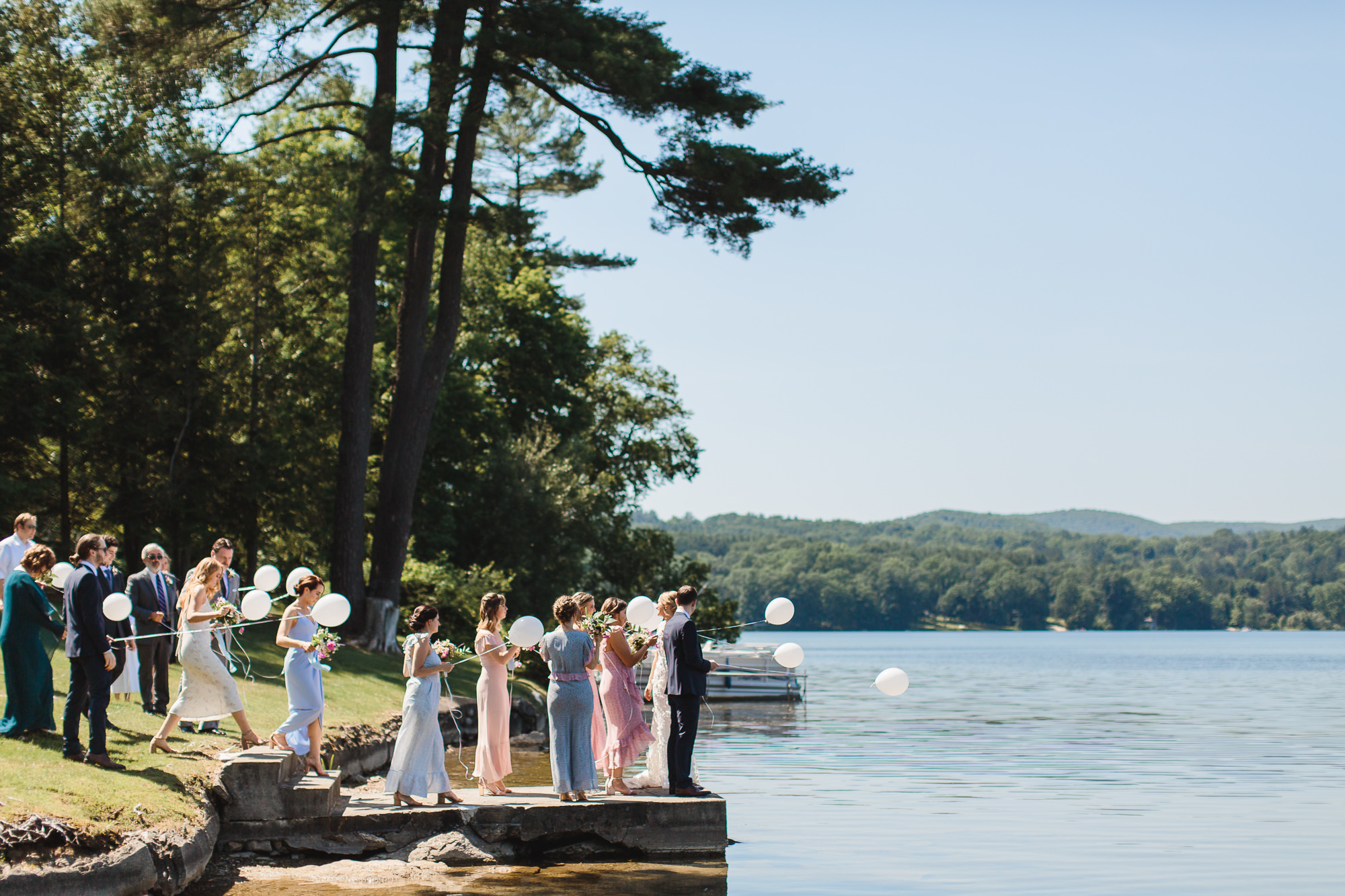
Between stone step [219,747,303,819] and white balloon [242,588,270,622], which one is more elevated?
white balloon [242,588,270,622]

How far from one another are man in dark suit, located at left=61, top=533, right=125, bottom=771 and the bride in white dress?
4.80 meters

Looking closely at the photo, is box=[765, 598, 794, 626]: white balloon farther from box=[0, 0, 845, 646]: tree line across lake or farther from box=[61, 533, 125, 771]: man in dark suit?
box=[0, 0, 845, 646]: tree line across lake

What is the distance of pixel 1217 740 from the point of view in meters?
28.1

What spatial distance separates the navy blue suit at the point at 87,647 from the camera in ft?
33.7

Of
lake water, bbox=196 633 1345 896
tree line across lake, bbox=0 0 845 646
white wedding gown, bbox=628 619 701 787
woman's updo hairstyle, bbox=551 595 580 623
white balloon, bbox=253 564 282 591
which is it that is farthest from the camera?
tree line across lake, bbox=0 0 845 646

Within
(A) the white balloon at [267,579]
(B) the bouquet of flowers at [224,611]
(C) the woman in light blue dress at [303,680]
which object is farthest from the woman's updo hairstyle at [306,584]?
(A) the white balloon at [267,579]

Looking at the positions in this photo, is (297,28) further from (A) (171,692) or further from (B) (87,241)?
(A) (171,692)

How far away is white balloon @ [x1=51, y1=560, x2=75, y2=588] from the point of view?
12833 mm

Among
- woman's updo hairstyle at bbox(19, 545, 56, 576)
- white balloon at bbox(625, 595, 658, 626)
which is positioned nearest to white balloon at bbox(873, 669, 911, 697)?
white balloon at bbox(625, 595, 658, 626)

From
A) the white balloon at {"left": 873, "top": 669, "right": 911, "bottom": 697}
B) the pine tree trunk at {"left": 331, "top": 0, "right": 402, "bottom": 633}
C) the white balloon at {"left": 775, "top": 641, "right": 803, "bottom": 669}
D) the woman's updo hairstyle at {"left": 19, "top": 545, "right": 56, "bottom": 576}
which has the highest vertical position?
the pine tree trunk at {"left": 331, "top": 0, "right": 402, "bottom": 633}

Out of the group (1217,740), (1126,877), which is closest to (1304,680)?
(1217,740)

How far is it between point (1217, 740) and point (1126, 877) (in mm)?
17767

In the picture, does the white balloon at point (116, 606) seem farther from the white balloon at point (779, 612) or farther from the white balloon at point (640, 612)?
the white balloon at point (779, 612)

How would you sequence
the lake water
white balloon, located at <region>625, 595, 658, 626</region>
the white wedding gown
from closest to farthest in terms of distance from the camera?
1. the lake water
2. the white wedding gown
3. white balloon, located at <region>625, 595, 658, 626</region>
